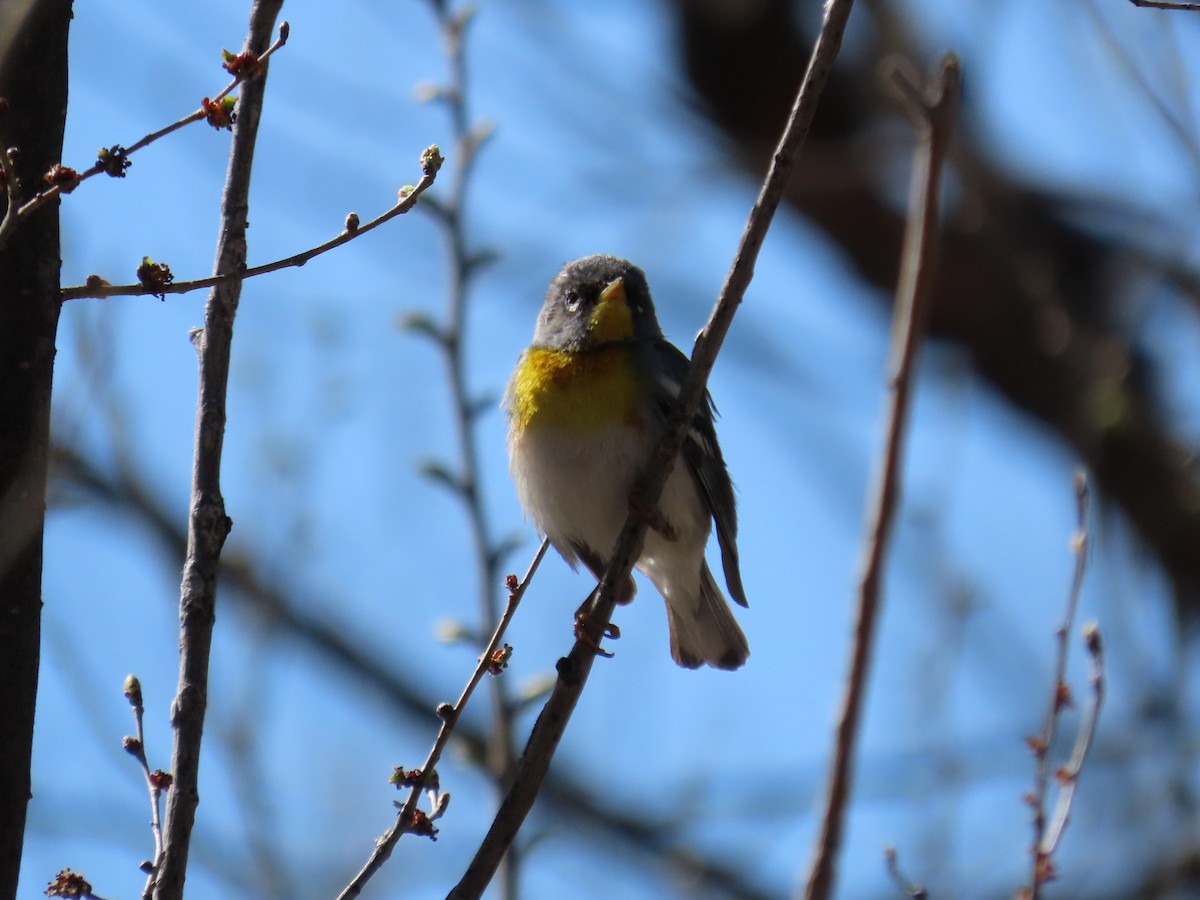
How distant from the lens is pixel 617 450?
4.37 m

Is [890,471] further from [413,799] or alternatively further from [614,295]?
[614,295]

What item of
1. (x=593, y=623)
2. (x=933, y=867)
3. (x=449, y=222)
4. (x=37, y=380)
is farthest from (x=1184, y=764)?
(x=37, y=380)

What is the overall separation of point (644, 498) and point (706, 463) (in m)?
1.68

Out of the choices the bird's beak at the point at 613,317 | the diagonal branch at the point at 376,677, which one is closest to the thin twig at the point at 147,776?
the bird's beak at the point at 613,317

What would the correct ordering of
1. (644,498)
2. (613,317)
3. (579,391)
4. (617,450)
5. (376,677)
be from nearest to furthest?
(644,498), (617,450), (579,391), (613,317), (376,677)

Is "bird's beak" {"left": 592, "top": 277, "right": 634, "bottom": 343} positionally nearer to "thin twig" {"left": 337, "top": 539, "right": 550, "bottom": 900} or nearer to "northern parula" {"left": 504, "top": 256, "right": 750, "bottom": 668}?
"northern parula" {"left": 504, "top": 256, "right": 750, "bottom": 668}

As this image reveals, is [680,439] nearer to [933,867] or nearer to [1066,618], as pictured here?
[1066,618]

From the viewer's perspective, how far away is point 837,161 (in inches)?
345

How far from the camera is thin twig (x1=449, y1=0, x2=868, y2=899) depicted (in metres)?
2.54

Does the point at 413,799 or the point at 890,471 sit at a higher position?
Result: the point at 890,471

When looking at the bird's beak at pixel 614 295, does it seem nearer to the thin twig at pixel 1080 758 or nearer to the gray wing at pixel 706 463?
the gray wing at pixel 706 463

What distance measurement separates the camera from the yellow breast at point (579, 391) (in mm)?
4414

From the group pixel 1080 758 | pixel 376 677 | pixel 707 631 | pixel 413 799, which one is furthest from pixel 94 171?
pixel 376 677

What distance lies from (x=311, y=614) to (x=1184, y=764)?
6.52 meters
